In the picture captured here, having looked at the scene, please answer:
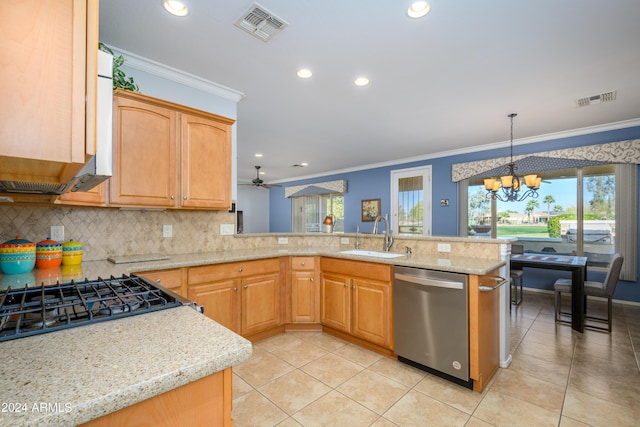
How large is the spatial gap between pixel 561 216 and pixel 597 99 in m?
2.27

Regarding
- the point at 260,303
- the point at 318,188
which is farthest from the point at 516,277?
the point at 318,188

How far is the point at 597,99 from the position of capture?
331 cm

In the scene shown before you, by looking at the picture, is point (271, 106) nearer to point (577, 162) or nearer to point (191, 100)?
point (191, 100)

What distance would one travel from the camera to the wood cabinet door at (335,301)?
9.24 feet

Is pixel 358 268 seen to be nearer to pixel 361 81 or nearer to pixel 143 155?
pixel 361 81

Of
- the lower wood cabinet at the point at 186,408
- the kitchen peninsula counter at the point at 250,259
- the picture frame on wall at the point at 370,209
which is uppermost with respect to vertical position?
the picture frame on wall at the point at 370,209

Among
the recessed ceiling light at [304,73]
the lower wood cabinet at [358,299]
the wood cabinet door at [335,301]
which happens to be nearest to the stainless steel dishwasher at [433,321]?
the lower wood cabinet at [358,299]

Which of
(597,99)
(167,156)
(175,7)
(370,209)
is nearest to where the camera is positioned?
(175,7)

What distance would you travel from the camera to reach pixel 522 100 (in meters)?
3.36

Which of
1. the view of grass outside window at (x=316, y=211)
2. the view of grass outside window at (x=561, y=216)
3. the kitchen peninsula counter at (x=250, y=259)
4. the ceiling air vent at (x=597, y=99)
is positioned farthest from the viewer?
the view of grass outside window at (x=316, y=211)

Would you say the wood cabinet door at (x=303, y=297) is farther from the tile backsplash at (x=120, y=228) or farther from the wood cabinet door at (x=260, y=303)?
the tile backsplash at (x=120, y=228)

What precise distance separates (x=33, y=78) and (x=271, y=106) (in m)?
3.21

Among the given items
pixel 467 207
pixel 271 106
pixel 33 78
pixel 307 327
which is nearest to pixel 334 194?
pixel 467 207

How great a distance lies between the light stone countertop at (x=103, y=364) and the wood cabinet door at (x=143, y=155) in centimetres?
166
